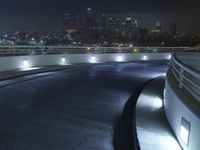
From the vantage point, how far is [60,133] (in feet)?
27.6

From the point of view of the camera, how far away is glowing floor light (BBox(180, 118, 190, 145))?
6.76m

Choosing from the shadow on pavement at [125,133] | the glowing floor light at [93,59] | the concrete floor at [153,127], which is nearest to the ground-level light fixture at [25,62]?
the glowing floor light at [93,59]

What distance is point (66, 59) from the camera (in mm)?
29547

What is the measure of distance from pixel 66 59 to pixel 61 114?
1926 cm

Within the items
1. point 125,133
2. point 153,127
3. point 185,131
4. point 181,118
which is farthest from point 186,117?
point 125,133

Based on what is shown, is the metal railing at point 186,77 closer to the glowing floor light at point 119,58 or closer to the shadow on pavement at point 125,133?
the shadow on pavement at point 125,133

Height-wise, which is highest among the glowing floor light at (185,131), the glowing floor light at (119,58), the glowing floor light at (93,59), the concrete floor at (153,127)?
the glowing floor light at (185,131)

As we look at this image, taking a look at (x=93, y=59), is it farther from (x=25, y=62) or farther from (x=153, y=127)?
(x=153, y=127)

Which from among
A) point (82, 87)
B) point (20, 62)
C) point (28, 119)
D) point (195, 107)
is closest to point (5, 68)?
point (20, 62)

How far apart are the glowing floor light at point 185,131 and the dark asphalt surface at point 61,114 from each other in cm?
138

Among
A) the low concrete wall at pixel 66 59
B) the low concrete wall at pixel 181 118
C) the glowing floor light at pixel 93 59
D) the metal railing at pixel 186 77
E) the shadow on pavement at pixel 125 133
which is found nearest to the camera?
the low concrete wall at pixel 181 118

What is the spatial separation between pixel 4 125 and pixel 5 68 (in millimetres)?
13325

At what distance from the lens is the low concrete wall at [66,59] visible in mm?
22436

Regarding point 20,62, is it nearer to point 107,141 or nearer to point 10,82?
point 10,82
